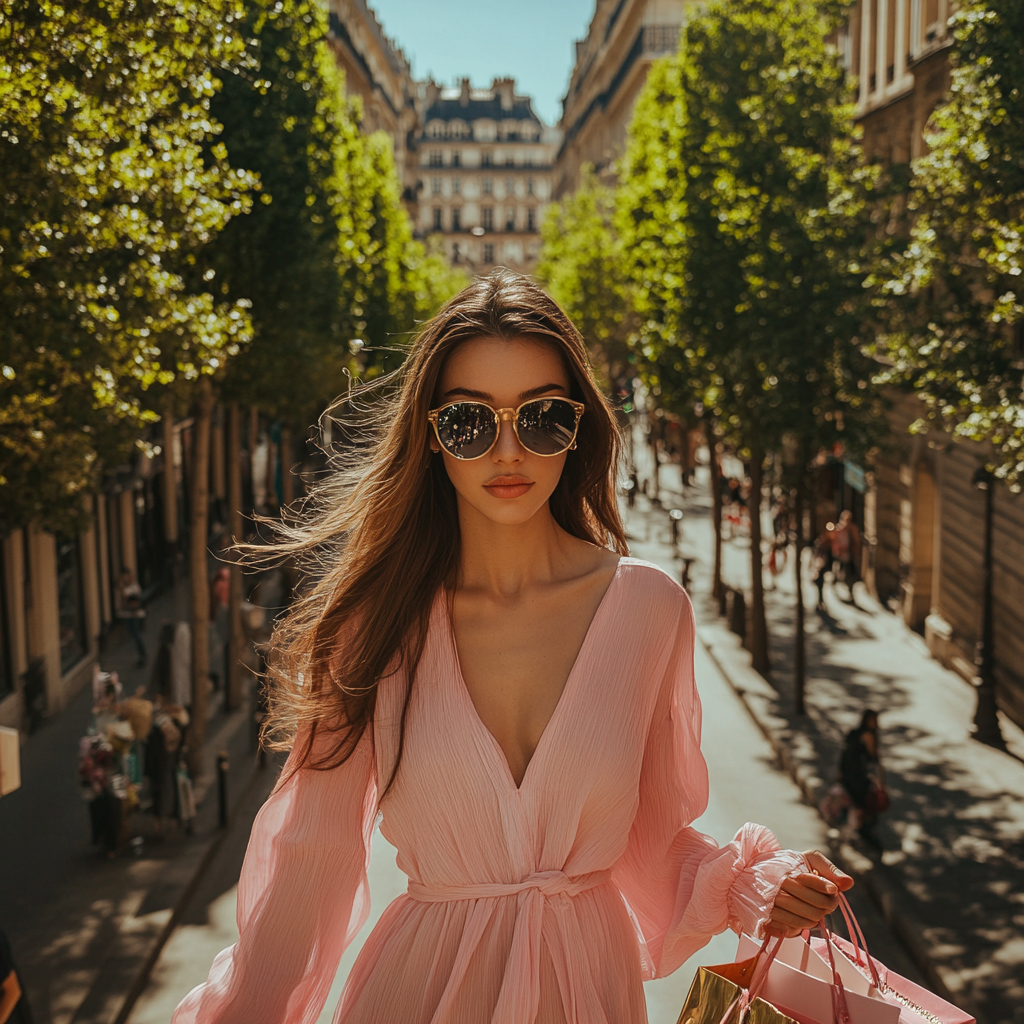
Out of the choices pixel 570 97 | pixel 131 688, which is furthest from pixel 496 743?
pixel 570 97

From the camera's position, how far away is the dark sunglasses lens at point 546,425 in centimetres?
282

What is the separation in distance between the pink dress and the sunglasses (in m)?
0.40

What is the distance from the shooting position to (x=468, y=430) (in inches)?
112

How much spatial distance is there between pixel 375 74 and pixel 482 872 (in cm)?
7903

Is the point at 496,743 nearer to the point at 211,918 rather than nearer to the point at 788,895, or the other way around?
the point at 788,895

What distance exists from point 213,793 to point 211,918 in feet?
13.7

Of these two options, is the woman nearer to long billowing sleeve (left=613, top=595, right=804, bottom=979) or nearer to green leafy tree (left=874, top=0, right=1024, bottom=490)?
long billowing sleeve (left=613, top=595, right=804, bottom=979)

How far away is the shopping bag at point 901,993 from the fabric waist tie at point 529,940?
1.71 feet

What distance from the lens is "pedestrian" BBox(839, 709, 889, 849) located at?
12508mm

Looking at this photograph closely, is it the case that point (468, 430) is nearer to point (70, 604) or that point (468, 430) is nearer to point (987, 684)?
point (987, 684)

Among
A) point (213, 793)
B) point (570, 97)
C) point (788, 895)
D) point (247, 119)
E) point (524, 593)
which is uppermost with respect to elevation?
point (570, 97)

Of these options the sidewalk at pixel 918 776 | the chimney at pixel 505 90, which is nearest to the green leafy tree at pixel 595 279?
the sidewalk at pixel 918 776

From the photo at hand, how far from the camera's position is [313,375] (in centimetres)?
2272

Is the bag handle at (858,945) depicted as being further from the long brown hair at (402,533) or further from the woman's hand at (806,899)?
the long brown hair at (402,533)
